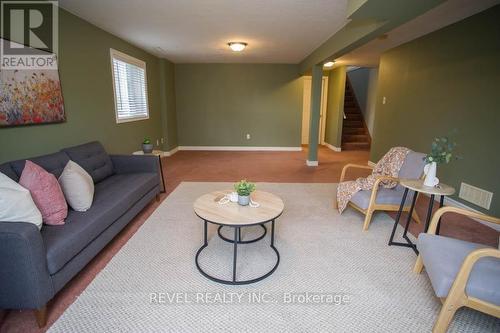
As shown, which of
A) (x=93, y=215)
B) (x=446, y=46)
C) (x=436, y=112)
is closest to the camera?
(x=93, y=215)

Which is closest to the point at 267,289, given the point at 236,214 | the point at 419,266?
the point at 236,214

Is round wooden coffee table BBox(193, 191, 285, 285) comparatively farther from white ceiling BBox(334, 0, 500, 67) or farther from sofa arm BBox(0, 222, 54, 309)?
white ceiling BBox(334, 0, 500, 67)

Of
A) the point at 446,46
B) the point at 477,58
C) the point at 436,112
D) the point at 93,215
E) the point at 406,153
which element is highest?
the point at 446,46

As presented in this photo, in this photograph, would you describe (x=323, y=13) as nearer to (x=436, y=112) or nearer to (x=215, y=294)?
(x=436, y=112)

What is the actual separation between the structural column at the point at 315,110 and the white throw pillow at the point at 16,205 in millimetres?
4905

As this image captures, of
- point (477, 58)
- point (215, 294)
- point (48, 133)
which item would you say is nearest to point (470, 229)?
point (477, 58)

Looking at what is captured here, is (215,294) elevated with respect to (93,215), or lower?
lower

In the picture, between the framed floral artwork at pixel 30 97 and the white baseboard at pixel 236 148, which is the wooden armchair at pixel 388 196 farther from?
the white baseboard at pixel 236 148

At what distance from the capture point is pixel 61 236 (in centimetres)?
166

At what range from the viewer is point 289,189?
3.91 metres

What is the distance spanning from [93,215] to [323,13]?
3302mm

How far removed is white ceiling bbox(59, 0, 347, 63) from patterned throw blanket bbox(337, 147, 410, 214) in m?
1.79

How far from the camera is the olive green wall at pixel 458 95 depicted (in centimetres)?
279

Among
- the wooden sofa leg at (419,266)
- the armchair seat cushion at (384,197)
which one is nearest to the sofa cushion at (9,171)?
the armchair seat cushion at (384,197)
